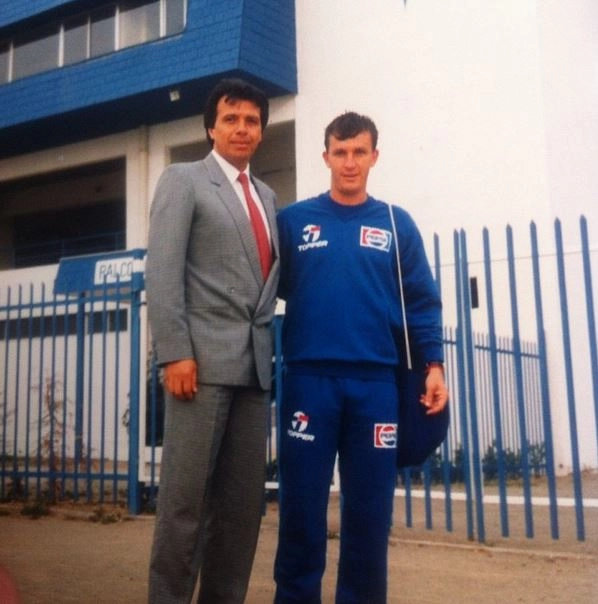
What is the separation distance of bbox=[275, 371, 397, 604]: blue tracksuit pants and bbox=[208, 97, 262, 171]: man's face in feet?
2.79

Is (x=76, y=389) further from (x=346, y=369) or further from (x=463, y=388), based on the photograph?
(x=346, y=369)

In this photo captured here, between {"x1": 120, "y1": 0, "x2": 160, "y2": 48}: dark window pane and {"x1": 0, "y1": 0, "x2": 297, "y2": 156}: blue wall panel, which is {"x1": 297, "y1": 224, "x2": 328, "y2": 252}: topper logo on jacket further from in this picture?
{"x1": 120, "y1": 0, "x2": 160, "y2": 48}: dark window pane

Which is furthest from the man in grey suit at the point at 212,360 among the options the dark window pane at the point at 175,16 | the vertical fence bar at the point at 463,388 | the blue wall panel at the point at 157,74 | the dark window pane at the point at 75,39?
the dark window pane at the point at 75,39

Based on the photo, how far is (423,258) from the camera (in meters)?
2.96

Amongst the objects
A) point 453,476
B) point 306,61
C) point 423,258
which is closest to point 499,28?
point 306,61

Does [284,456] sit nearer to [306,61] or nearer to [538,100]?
[538,100]

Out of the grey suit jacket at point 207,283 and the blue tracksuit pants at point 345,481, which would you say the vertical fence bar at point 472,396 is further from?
the grey suit jacket at point 207,283

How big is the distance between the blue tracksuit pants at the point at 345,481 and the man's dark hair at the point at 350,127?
0.90 m

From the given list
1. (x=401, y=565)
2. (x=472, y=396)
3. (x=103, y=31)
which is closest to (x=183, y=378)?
(x=401, y=565)

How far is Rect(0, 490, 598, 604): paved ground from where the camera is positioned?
12.2 ft

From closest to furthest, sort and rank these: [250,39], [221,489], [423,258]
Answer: [221,489] < [423,258] < [250,39]

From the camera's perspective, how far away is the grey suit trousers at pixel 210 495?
8.39ft

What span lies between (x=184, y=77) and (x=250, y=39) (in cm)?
123

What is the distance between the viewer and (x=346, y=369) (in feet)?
8.77
